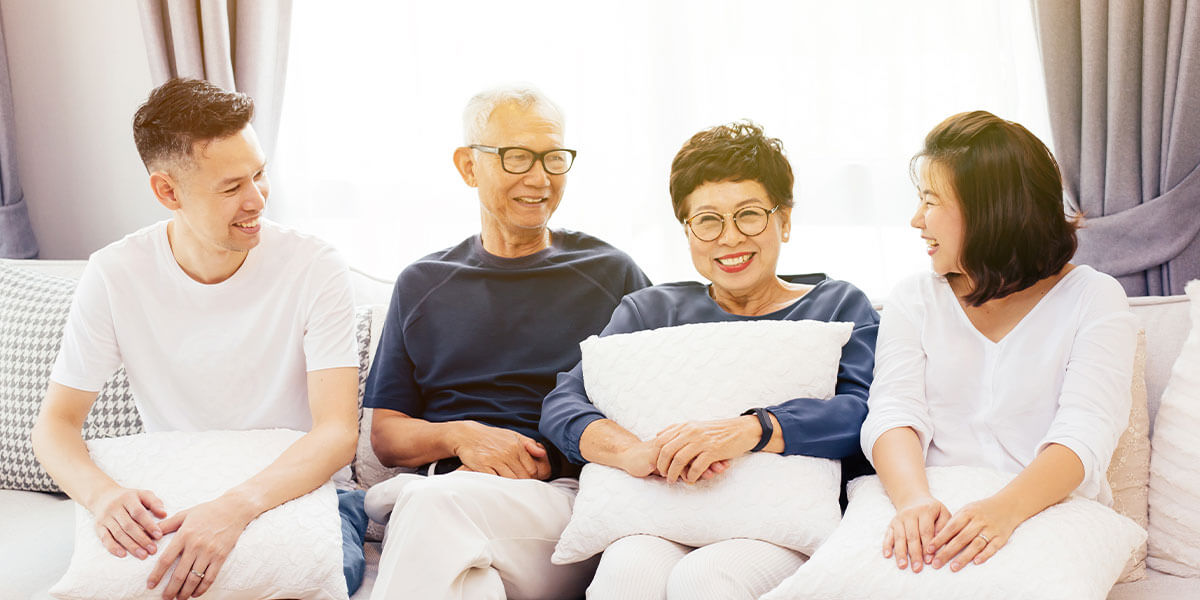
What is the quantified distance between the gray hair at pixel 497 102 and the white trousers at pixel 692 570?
3.19 feet

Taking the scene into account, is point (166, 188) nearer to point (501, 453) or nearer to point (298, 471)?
point (298, 471)

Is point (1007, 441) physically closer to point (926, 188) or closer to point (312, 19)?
point (926, 188)

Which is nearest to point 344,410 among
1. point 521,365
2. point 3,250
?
point 521,365

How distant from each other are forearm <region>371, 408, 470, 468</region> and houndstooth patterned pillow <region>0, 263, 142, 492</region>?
1.86 ft

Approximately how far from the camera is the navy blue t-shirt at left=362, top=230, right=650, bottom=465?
2037mm

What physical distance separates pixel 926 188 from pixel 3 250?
2.62 m

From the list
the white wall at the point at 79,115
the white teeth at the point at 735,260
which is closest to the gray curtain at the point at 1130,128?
the white teeth at the point at 735,260

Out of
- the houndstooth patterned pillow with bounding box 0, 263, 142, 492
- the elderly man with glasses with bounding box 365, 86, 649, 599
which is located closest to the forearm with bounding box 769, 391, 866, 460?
the elderly man with glasses with bounding box 365, 86, 649, 599

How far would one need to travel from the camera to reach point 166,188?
1.79m

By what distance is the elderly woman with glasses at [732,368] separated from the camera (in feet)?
4.94

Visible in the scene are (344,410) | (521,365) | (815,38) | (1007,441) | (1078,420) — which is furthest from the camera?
(815,38)

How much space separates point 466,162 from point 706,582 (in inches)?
44.8

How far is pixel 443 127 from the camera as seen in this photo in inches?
112

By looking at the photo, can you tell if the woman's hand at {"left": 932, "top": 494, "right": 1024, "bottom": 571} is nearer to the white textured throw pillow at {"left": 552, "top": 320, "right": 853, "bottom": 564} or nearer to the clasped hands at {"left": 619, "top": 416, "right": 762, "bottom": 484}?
the white textured throw pillow at {"left": 552, "top": 320, "right": 853, "bottom": 564}
